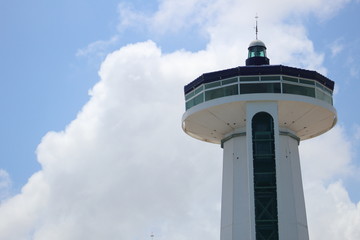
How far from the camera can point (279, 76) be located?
209 feet

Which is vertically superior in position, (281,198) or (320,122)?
(320,122)

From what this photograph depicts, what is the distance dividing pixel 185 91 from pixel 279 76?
10.2 meters

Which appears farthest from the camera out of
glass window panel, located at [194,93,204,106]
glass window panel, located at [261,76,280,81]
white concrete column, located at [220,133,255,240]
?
glass window panel, located at [194,93,204,106]

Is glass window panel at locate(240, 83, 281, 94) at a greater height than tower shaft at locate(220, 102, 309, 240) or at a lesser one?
greater

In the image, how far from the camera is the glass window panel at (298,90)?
6356cm

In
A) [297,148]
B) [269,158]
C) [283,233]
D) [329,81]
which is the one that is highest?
[329,81]

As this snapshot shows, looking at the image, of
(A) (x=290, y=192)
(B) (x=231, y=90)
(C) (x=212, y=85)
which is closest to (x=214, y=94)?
→ (C) (x=212, y=85)

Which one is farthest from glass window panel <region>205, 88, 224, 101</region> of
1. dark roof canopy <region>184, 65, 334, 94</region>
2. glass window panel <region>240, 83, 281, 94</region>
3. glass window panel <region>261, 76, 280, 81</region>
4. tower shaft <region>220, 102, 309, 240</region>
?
glass window panel <region>261, 76, 280, 81</region>

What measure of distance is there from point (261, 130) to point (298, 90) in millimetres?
5163

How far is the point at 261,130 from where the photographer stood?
6303 cm

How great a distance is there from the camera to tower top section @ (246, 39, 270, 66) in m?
70.8

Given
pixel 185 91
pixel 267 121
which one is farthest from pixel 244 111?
pixel 185 91

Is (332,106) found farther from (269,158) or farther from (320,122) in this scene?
(269,158)

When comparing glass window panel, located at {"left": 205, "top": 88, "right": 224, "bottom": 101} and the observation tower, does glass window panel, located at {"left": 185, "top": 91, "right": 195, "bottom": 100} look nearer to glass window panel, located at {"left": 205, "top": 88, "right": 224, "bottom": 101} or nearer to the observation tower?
the observation tower
